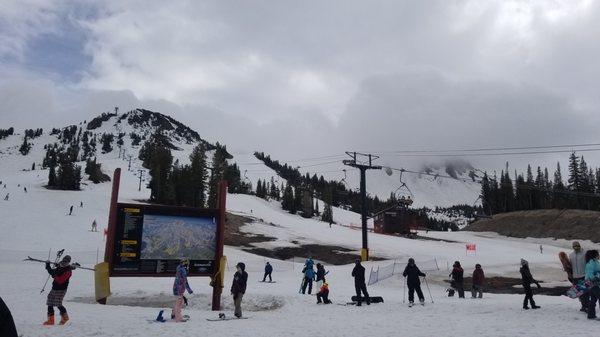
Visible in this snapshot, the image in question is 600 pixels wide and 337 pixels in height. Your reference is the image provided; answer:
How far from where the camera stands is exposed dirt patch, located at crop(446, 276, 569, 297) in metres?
29.3

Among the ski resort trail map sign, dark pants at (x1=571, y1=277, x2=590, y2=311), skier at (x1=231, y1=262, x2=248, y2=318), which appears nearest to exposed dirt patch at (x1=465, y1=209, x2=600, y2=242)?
dark pants at (x1=571, y1=277, x2=590, y2=311)

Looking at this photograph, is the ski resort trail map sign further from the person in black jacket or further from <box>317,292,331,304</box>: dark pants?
the person in black jacket

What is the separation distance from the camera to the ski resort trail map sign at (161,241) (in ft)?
63.2

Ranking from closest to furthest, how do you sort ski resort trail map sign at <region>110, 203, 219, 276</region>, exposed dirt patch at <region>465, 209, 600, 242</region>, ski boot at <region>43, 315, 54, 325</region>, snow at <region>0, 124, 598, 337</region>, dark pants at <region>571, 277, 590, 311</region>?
1. snow at <region>0, 124, 598, 337</region>
2. ski boot at <region>43, 315, 54, 325</region>
3. dark pants at <region>571, 277, 590, 311</region>
4. ski resort trail map sign at <region>110, 203, 219, 276</region>
5. exposed dirt patch at <region>465, 209, 600, 242</region>

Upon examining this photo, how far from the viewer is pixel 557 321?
1293 cm

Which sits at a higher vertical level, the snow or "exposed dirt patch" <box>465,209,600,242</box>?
"exposed dirt patch" <box>465,209,600,242</box>

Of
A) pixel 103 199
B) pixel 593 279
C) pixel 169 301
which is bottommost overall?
pixel 169 301

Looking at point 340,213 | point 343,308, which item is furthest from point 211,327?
point 340,213

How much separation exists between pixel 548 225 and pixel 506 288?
7554 centimetres

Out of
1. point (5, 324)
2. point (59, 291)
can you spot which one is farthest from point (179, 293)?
point (5, 324)

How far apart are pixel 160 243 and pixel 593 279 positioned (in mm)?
15547

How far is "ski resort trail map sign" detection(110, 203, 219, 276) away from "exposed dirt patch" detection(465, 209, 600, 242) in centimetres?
7801

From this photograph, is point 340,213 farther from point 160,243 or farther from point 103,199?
point 160,243

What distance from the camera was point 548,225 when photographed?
321ft
